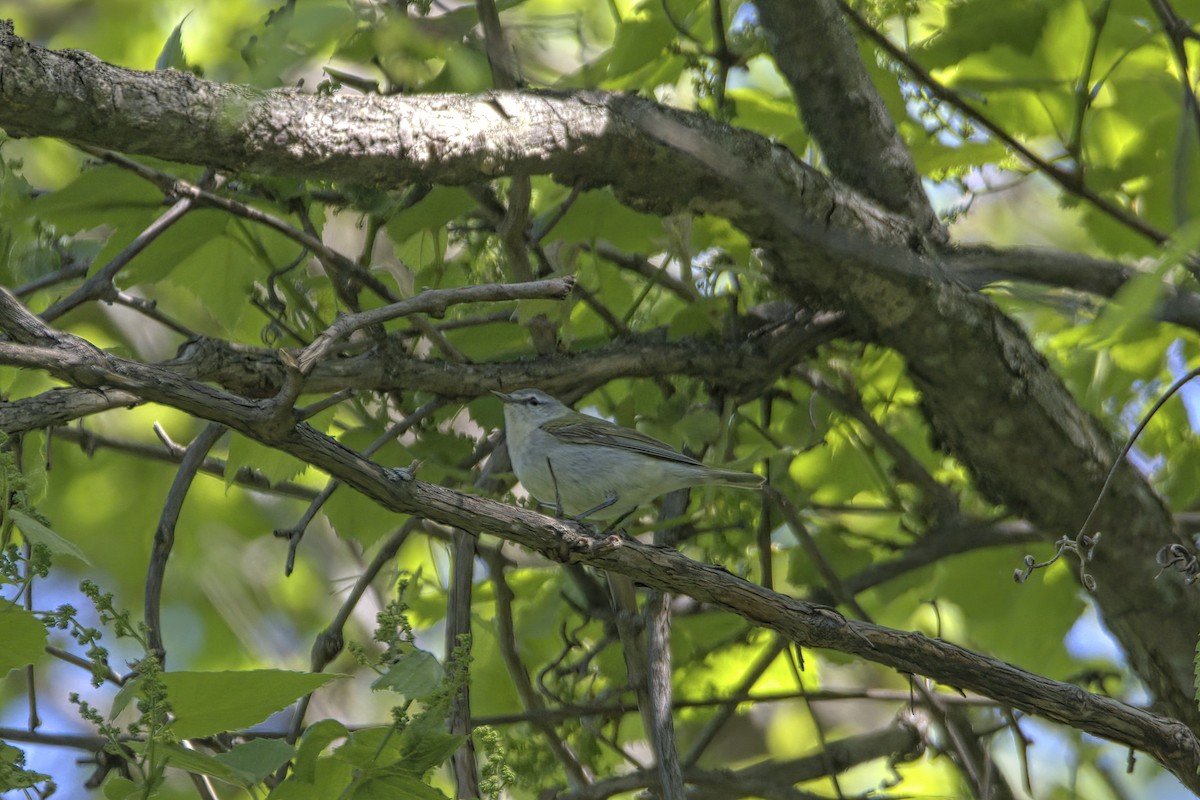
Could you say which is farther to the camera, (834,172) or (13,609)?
(834,172)

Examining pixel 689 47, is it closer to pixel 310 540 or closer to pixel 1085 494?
pixel 1085 494

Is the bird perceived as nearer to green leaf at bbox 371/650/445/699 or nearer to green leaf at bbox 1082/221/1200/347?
green leaf at bbox 371/650/445/699

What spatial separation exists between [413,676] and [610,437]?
186 centimetres

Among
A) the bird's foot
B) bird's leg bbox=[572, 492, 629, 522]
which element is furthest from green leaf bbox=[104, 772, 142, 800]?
bird's leg bbox=[572, 492, 629, 522]

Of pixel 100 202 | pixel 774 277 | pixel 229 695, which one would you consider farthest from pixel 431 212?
pixel 229 695

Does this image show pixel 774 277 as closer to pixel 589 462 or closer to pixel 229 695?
pixel 589 462

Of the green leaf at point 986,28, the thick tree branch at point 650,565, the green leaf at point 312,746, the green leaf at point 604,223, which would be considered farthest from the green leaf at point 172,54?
the green leaf at point 986,28

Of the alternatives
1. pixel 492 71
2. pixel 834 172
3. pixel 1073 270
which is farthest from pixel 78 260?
pixel 1073 270

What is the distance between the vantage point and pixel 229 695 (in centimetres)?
152

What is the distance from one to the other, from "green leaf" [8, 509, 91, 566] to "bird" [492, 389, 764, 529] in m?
1.50

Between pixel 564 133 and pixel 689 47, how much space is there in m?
1.02

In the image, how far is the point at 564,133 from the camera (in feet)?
7.20

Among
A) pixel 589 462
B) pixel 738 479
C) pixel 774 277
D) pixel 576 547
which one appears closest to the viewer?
pixel 576 547

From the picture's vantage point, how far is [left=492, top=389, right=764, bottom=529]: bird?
9.89ft
